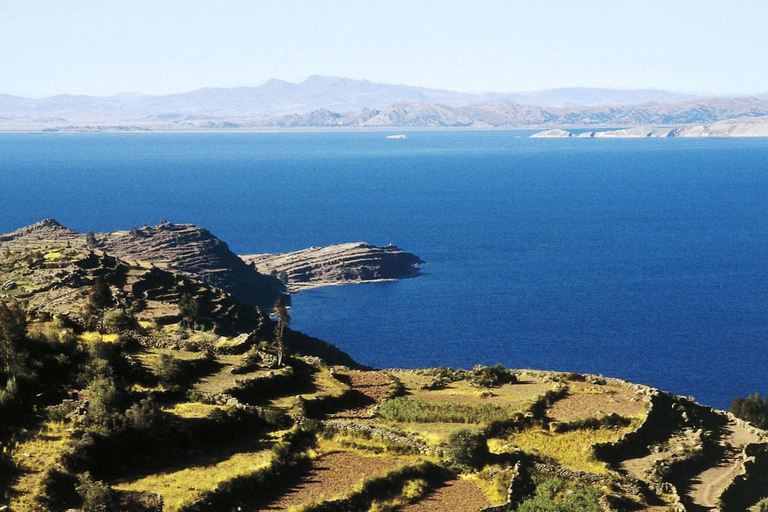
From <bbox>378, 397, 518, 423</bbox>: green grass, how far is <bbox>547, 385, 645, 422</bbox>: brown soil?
3021 mm

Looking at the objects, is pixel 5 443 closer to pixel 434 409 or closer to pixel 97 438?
pixel 97 438

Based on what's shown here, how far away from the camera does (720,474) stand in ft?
153

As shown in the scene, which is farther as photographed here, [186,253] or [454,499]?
[186,253]

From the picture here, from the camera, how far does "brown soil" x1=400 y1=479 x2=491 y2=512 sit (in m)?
38.1

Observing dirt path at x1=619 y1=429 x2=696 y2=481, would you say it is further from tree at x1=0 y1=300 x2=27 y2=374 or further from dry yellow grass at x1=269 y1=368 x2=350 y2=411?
tree at x1=0 y1=300 x2=27 y2=374

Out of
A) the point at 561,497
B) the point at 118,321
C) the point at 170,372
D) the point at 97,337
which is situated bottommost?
the point at 561,497

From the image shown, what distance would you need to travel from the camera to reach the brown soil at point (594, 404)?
5003cm

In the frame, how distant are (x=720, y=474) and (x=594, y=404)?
27.5 ft

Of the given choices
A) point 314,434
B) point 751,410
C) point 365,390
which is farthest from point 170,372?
point 751,410

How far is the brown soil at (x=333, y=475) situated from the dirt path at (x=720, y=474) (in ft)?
51.2

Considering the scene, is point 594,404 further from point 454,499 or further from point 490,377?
point 454,499

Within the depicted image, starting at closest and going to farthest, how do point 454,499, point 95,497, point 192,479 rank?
1. point 95,497
2. point 192,479
3. point 454,499

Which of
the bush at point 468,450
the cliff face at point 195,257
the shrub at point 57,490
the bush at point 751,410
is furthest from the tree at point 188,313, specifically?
the cliff face at point 195,257

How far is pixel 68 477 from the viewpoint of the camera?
3528 cm
